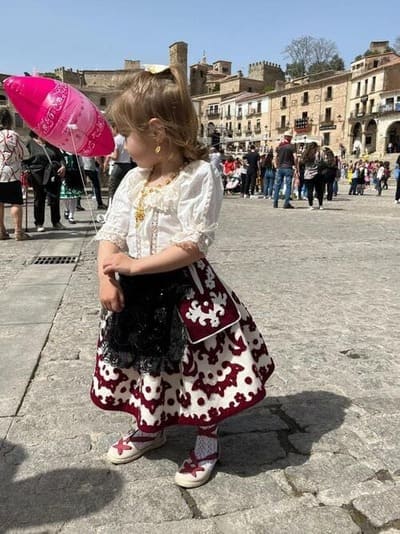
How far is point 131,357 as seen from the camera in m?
1.89

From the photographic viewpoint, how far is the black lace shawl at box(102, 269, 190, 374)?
1843 millimetres

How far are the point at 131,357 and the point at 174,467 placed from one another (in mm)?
491

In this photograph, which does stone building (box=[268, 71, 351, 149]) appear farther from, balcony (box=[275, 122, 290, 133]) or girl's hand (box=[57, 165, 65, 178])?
girl's hand (box=[57, 165, 65, 178])

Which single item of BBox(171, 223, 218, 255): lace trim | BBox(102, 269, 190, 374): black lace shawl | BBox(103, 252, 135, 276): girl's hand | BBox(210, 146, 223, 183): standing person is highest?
BBox(210, 146, 223, 183): standing person

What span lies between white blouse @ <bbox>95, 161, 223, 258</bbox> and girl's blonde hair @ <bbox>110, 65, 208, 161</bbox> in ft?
0.44

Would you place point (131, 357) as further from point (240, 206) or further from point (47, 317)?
point (240, 206)

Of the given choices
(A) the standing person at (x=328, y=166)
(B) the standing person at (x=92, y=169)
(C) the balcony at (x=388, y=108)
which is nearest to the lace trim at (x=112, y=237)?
(B) the standing person at (x=92, y=169)

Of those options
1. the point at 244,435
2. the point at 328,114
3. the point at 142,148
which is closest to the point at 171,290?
the point at 142,148

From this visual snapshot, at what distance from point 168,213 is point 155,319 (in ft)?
1.29

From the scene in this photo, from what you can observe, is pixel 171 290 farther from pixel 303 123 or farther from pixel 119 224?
pixel 303 123

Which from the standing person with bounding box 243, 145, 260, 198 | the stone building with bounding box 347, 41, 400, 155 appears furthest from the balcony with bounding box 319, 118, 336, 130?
the standing person with bounding box 243, 145, 260, 198

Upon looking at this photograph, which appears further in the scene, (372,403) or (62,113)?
(62,113)

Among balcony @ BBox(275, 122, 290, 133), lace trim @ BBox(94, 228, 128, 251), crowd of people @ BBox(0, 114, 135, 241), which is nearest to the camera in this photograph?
lace trim @ BBox(94, 228, 128, 251)

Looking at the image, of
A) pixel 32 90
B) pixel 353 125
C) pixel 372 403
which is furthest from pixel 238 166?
pixel 353 125
